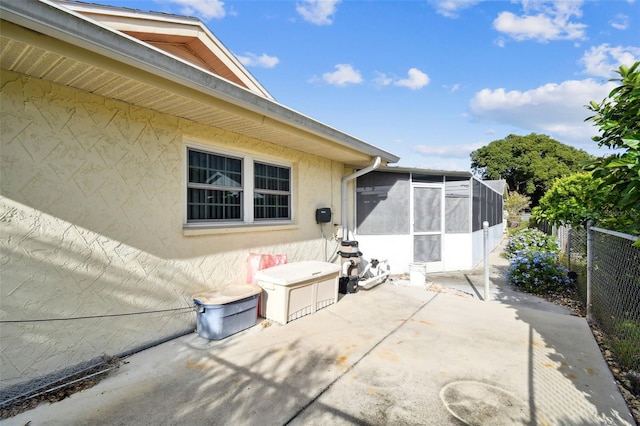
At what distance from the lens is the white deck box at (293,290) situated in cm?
428

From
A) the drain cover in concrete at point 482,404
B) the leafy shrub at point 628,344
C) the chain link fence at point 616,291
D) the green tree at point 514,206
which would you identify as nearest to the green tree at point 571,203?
the chain link fence at point 616,291

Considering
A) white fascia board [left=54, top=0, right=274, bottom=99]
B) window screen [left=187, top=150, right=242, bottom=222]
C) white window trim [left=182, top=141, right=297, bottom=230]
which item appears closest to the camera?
white window trim [left=182, top=141, right=297, bottom=230]


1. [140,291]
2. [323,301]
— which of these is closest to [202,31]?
[140,291]

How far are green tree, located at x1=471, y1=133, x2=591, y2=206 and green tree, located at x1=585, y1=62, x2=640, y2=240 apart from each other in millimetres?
39298

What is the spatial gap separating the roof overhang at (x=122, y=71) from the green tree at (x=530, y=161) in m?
40.6

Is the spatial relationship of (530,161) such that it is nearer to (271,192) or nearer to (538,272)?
(538,272)

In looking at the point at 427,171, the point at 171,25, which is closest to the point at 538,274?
the point at 427,171

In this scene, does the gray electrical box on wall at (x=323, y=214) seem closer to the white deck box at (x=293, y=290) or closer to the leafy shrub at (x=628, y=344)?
the white deck box at (x=293, y=290)

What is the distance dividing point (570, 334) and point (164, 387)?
5.02m

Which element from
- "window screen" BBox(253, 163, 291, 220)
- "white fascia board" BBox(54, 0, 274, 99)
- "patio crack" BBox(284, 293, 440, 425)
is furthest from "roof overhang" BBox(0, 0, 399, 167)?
"patio crack" BBox(284, 293, 440, 425)

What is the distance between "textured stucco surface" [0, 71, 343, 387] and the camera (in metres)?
2.63

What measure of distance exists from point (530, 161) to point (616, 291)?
134 ft

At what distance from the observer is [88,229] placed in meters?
3.07

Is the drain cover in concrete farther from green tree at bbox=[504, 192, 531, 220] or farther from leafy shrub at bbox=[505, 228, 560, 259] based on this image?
green tree at bbox=[504, 192, 531, 220]
